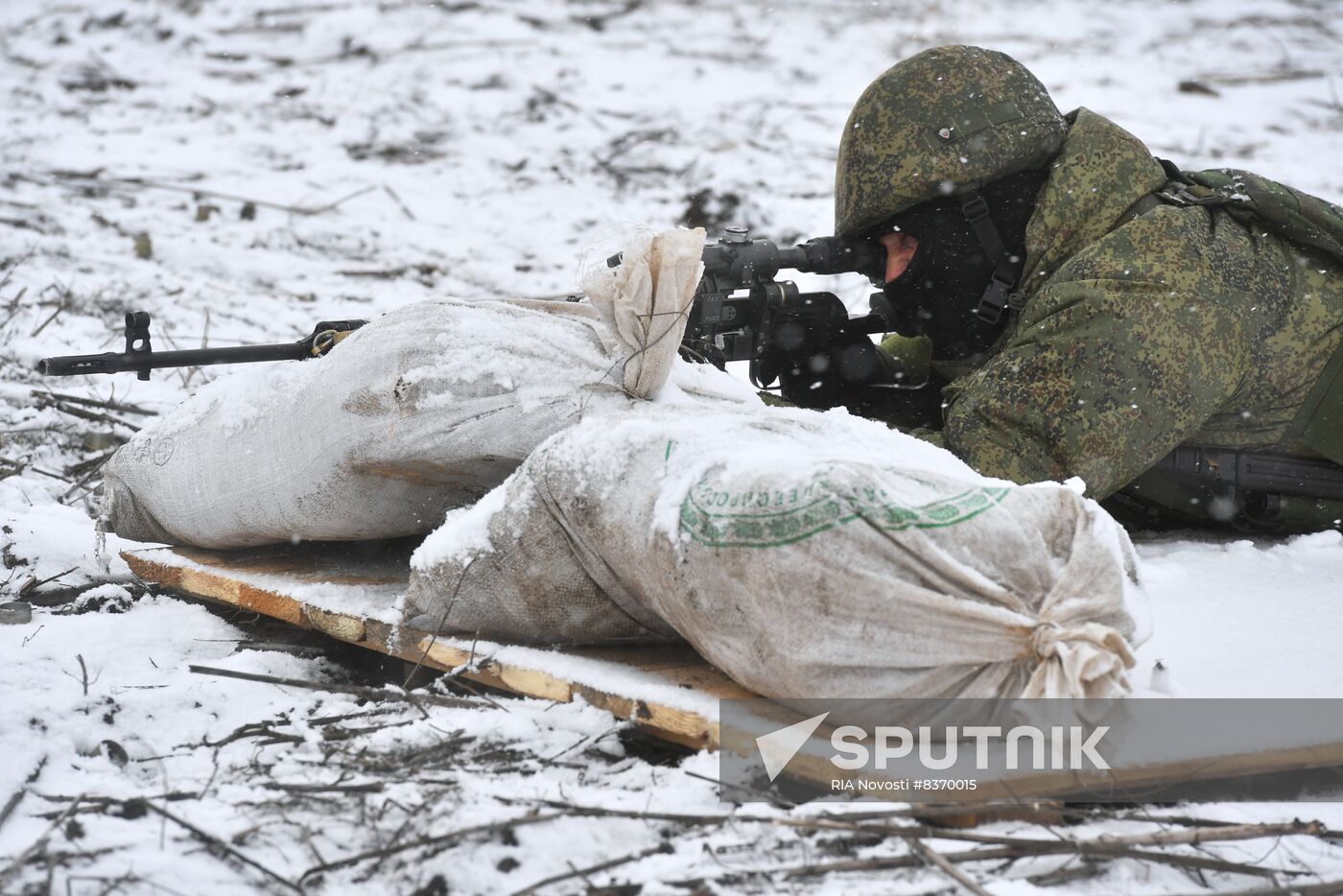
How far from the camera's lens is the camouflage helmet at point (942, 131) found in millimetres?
2738

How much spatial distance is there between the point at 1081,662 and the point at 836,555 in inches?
12.7

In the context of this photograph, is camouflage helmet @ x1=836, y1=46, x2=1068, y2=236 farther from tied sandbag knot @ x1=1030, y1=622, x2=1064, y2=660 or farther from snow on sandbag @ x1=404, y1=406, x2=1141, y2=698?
tied sandbag knot @ x1=1030, y1=622, x2=1064, y2=660

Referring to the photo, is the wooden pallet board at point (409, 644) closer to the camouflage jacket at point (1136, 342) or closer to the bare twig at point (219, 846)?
the bare twig at point (219, 846)

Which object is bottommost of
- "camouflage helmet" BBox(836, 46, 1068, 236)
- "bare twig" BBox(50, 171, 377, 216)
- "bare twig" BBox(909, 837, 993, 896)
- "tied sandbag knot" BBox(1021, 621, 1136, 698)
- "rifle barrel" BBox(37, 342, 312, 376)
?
"bare twig" BBox(50, 171, 377, 216)

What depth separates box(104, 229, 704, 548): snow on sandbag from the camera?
2.13 metres

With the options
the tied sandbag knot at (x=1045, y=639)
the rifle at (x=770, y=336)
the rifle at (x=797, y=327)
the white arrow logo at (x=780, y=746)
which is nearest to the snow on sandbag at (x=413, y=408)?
the rifle at (x=770, y=336)

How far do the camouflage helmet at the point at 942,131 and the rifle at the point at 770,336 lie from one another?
0.58 feet

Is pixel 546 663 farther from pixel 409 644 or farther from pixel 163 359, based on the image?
pixel 163 359

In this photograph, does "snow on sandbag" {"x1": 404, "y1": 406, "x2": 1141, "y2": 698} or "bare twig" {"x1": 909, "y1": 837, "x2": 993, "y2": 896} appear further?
"snow on sandbag" {"x1": 404, "y1": 406, "x2": 1141, "y2": 698}

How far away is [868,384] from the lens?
3113 millimetres

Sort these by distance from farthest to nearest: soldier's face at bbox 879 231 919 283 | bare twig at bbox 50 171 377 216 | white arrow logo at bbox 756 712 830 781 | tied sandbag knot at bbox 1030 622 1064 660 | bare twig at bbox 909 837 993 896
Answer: bare twig at bbox 50 171 377 216 → soldier's face at bbox 879 231 919 283 → white arrow logo at bbox 756 712 830 781 → tied sandbag knot at bbox 1030 622 1064 660 → bare twig at bbox 909 837 993 896

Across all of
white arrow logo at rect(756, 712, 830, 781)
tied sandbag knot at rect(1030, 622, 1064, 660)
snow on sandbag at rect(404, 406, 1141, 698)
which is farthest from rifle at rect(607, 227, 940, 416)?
tied sandbag knot at rect(1030, 622, 1064, 660)

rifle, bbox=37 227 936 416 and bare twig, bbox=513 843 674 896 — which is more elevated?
rifle, bbox=37 227 936 416

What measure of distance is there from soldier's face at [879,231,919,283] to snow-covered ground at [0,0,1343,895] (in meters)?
0.78
